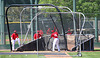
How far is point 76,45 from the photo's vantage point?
16266 millimetres

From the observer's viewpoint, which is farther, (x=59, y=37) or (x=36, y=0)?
(x=36, y=0)

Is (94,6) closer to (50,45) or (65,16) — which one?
(65,16)

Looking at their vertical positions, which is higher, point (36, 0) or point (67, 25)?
→ point (36, 0)

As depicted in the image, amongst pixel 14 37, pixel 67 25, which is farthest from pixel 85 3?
pixel 14 37

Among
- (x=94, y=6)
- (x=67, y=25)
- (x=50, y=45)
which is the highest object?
(x=94, y=6)

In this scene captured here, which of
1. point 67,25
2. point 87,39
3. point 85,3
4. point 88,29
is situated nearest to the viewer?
point 67,25

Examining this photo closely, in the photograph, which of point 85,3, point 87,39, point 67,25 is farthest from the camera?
point 85,3

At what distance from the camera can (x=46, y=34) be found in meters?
17.3

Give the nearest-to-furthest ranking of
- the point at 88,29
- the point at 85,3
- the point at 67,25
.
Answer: the point at 67,25, the point at 85,3, the point at 88,29

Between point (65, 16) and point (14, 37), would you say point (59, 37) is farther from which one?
point (14, 37)

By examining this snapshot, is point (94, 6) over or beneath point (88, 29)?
over

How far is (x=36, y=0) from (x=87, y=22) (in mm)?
5081

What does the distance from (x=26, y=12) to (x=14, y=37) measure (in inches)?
142

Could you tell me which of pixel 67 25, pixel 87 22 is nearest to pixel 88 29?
pixel 87 22
